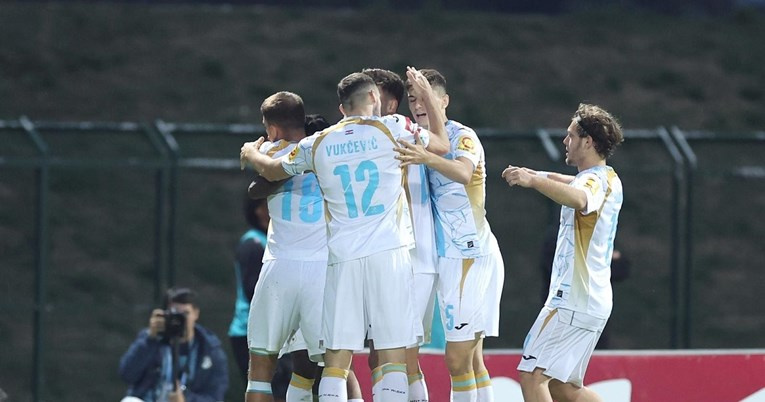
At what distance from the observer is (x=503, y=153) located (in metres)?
22.5

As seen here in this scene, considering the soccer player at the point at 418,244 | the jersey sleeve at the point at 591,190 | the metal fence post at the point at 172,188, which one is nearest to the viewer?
the jersey sleeve at the point at 591,190

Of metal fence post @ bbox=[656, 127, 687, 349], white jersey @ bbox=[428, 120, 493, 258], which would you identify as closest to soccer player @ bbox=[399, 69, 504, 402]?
white jersey @ bbox=[428, 120, 493, 258]

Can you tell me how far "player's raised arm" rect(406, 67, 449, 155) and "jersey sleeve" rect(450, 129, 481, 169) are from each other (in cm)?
17

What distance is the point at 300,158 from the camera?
7.62 metres

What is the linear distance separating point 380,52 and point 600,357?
18.2m

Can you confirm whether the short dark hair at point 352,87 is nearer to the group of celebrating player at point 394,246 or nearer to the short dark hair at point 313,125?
the group of celebrating player at point 394,246

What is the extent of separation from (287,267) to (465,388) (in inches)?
49.7

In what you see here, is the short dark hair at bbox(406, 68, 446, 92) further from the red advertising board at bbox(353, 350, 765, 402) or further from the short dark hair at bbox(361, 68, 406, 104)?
the red advertising board at bbox(353, 350, 765, 402)

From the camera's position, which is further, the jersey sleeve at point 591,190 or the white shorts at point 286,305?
the white shorts at point 286,305

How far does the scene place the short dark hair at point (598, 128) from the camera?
25.0 ft

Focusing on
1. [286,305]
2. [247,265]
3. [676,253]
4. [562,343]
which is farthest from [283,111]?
[676,253]

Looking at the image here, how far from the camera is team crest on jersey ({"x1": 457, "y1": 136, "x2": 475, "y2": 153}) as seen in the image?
7883 mm

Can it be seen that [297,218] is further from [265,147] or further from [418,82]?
[418,82]

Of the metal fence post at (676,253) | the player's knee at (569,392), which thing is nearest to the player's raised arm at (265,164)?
the player's knee at (569,392)
